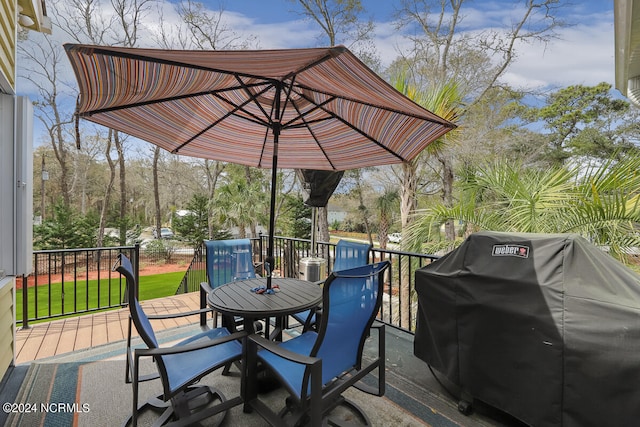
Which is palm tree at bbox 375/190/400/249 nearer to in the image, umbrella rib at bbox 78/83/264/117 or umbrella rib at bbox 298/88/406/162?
umbrella rib at bbox 298/88/406/162

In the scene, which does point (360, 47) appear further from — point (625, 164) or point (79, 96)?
point (79, 96)

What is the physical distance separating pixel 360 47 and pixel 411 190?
8311 millimetres

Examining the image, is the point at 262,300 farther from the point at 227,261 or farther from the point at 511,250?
the point at 511,250

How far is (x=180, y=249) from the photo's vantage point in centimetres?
1680

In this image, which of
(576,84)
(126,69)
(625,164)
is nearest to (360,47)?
(576,84)

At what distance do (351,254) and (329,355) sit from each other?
1.79 metres

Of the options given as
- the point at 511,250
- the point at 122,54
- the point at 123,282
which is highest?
the point at 122,54

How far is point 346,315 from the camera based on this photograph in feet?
5.35

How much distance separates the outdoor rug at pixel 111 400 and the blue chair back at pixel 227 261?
38.0 inches

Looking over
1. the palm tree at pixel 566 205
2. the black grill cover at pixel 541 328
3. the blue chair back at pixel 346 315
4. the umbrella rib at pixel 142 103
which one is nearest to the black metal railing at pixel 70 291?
the umbrella rib at pixel 142 103

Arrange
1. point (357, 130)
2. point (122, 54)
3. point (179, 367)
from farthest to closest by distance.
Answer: point (357, 130)
point (179, 367)
point (122, 54)

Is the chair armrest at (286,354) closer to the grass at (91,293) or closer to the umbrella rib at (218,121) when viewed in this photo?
the umbrella rib at (218,121)

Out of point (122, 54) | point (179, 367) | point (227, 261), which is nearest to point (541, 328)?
point (179, 367)

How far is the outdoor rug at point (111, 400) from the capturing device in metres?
2.01
